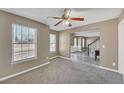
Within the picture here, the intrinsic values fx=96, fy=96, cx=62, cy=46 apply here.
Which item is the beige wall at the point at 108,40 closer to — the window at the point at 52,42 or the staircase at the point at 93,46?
the staircase at the point at 93,46

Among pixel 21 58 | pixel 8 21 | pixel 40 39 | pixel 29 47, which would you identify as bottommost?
pixel 21 58

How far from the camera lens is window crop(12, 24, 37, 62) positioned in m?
3.66

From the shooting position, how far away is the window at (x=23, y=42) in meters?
3.66

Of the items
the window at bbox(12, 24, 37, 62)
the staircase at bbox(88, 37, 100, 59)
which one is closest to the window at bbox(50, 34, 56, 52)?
the window at bbox(12, 24, 37, 62)

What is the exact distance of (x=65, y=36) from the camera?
7.49 metres

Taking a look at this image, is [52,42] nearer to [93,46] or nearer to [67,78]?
[93,46]

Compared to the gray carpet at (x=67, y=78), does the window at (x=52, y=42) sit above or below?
above

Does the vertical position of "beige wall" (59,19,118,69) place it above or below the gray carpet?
above

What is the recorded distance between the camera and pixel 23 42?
4.11 metres

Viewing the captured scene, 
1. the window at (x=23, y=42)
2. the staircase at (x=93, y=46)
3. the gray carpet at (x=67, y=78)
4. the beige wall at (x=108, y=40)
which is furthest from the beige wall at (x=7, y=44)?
the staircase at (x=93, y=46)

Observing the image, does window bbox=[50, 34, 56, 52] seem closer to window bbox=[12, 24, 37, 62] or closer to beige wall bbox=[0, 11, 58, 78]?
window bbox=[12, 24, 37, 62]
